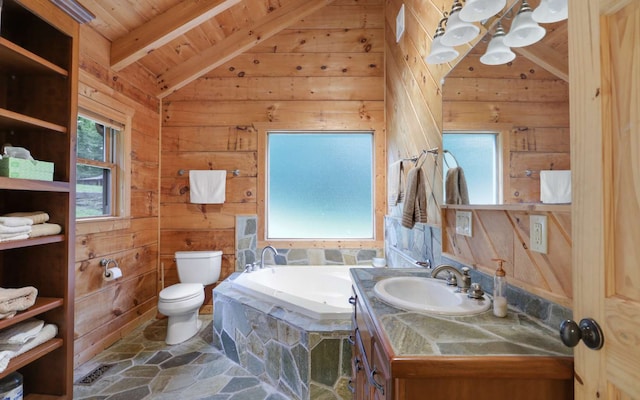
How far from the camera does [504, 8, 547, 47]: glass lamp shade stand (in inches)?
36.7

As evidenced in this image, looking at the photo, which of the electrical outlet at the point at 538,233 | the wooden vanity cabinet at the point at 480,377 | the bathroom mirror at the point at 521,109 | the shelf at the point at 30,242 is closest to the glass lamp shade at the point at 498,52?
the bathroom mirror at the point at 521,109

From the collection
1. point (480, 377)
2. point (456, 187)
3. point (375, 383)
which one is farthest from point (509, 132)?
point (375, 383)

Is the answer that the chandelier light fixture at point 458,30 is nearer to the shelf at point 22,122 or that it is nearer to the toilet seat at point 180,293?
the shelf at point 22,122

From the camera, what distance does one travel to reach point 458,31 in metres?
1.28

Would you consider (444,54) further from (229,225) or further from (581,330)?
(229,225)

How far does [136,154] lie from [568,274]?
327 centimetres

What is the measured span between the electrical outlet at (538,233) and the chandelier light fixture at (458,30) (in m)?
0.87

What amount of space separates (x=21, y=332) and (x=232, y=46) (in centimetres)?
288

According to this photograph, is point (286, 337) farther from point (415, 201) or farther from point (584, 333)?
point (584, 333)

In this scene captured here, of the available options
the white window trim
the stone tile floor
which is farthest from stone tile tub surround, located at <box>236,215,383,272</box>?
the white window trim

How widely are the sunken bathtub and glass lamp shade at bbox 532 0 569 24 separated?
165 centimetres

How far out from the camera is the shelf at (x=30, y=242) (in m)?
1.30

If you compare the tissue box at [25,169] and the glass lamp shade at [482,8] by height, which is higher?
the glass lamp shade at [482,8]

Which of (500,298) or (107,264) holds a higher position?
(500,298)
